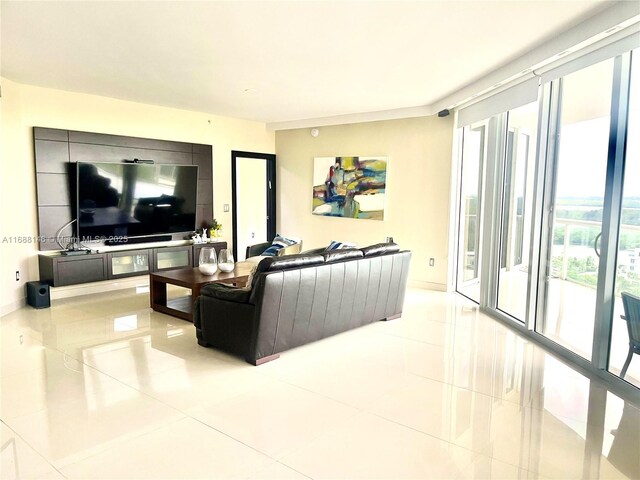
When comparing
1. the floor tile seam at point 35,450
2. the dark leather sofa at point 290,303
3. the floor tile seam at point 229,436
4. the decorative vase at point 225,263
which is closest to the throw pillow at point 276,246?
the decorative vase at point 225,263

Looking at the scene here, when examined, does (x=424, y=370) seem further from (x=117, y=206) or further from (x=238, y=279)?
(x=117, y=206)

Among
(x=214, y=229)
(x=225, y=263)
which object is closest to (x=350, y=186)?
(x=214, y=229)

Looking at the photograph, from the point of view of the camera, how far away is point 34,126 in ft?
18.4

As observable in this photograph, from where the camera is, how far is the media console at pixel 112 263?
5.66m

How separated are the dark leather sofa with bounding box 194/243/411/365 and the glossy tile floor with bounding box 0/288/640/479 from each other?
6.3 inches

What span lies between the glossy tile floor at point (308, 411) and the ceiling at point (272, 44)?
2.71 meters

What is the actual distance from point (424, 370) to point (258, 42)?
3108mm

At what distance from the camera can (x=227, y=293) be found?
12.8 ft

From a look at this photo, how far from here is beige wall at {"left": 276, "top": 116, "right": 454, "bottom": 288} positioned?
265 inches

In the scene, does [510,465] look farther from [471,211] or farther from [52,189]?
[52,189]

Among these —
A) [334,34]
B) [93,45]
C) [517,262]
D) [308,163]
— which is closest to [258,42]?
[334,34]

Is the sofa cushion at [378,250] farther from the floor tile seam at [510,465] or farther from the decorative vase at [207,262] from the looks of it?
the floor tile seam at [510,465]

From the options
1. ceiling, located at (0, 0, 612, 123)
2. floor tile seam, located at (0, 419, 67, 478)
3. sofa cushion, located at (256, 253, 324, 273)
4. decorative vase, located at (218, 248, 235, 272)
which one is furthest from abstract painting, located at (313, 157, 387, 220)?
floor tile seam, located at (0, 419, 67, 478)

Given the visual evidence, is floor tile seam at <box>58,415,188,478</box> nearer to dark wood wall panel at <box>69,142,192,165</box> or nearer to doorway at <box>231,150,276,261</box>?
dark wood wall panel at <box>69,142,192,165</box>
